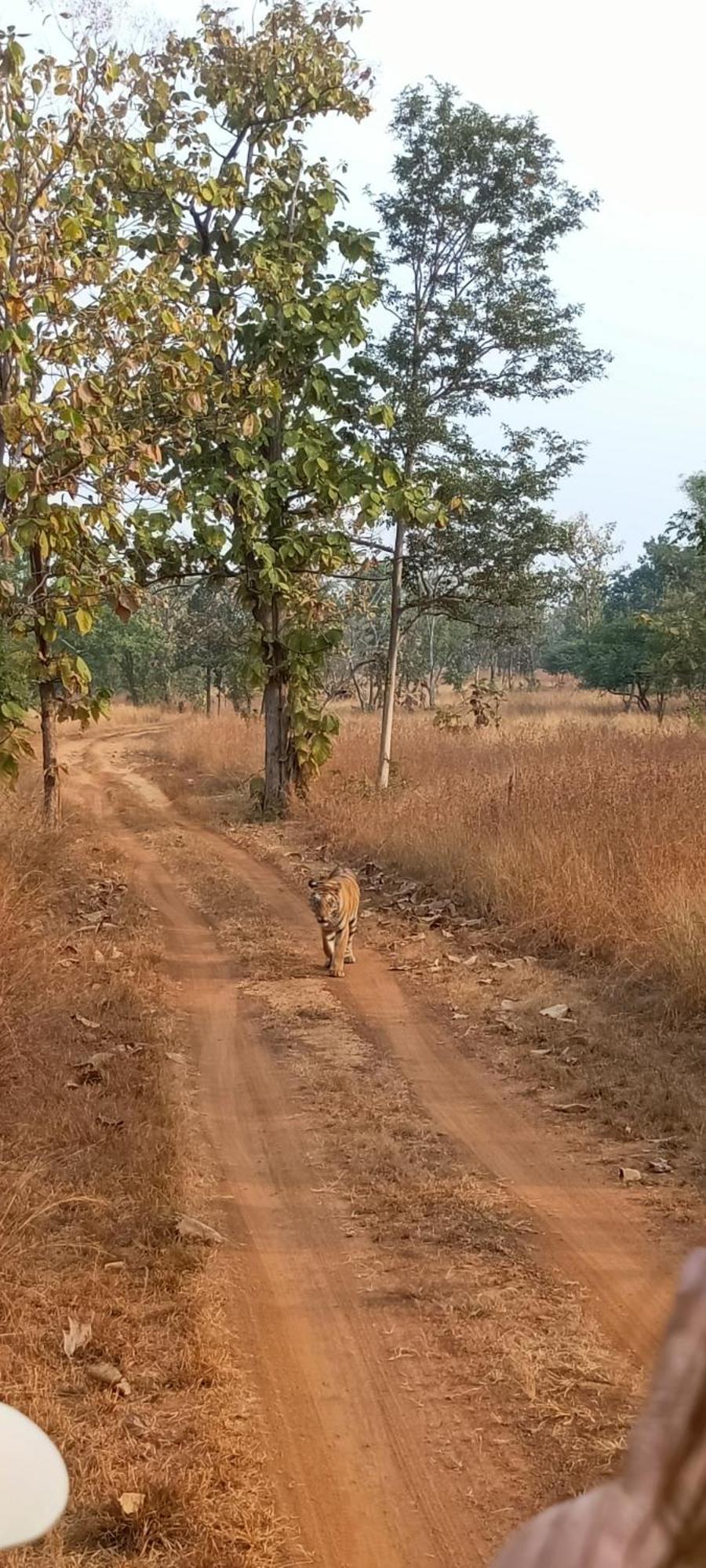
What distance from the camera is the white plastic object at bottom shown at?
3.79ft

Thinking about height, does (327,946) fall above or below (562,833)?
below

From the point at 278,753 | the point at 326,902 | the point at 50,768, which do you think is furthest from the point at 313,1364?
the point at 278,753

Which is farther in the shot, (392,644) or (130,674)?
(130,674)

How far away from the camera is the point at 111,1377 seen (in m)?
3.53

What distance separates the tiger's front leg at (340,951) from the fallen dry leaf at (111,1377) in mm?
4897

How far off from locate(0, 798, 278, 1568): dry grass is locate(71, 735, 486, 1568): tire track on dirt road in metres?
0.12

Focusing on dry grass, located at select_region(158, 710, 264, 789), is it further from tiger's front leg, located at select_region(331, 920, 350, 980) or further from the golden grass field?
tiger's front leg, located at select_region(331, 920, 350, 980)

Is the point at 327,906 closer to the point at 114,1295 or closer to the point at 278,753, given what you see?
the point at 114,1295

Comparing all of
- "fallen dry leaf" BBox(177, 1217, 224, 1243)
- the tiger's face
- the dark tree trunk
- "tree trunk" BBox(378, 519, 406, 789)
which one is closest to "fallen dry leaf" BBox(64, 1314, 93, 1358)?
"fallen dry leaf" BBox(177, 1217, 224, 1243)

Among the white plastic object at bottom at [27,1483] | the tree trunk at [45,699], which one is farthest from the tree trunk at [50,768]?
the white plastic object at bottom at [27,1483]

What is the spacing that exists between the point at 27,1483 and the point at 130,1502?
7.04 ft

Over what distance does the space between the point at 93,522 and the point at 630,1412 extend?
636cm

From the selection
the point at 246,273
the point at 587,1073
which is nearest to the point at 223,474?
the point at 246,273

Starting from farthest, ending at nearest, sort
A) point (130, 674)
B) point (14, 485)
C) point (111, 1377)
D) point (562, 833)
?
point (130, 674) → point (562, 833) → point (14, 485) → point (111, 1377)
